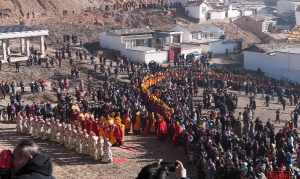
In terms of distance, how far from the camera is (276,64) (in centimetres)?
4659

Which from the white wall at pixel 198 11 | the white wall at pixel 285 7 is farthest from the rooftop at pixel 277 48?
the white wall at pixel 285 7

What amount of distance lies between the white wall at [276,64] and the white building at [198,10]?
1959cm

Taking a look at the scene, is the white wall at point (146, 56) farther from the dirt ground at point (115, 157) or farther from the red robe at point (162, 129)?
the red robe at point (162, 129)

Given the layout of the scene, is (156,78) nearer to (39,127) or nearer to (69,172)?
(39,127)

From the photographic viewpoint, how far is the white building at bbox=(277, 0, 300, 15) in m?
80.9

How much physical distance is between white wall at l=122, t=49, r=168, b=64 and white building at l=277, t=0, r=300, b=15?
125 feet

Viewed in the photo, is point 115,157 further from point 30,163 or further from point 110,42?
point 110,42

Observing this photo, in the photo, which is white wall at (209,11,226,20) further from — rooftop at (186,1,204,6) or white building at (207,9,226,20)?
rooftop at (186,1,204,6)

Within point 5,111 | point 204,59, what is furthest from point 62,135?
point 204,59

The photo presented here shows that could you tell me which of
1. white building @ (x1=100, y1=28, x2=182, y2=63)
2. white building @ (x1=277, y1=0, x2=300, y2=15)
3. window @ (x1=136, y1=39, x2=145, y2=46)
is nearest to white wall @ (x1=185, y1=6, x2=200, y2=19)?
white building @ (x1=100, y1=28, x2=182, y2=63)

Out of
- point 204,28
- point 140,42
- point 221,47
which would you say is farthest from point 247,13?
point 140,42

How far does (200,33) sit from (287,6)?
2848 centimetres

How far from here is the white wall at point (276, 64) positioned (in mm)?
44781

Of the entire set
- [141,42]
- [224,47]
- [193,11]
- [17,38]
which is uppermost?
[193,11]
